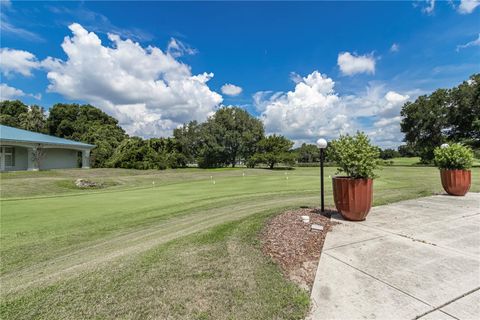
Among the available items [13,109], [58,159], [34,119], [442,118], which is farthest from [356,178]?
[13,109]

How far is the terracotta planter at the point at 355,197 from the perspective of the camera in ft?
19.6

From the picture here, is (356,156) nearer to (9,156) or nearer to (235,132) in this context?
(9,156)

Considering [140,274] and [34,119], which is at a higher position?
[34,119]

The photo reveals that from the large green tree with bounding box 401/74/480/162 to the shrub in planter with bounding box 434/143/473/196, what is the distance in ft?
115

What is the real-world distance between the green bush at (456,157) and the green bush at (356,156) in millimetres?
5526

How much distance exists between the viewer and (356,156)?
6016 mm

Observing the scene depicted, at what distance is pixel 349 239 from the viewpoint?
481 cm

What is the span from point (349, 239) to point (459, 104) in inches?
1893

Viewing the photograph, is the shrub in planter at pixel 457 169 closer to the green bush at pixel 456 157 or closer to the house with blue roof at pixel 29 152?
the green bush at pixel 456 157

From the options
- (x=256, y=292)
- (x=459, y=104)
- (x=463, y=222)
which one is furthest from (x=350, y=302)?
(x=459, y=104)

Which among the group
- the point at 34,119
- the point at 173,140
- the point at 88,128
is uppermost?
the point at 34,119

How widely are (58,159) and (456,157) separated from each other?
3915 centimetres

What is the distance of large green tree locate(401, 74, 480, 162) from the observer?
125 ft

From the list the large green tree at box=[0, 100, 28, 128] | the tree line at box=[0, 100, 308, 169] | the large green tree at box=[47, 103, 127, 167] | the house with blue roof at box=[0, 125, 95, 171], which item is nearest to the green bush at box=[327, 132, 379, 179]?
the house with blue roof at box=[0, 125, 95, 171]
